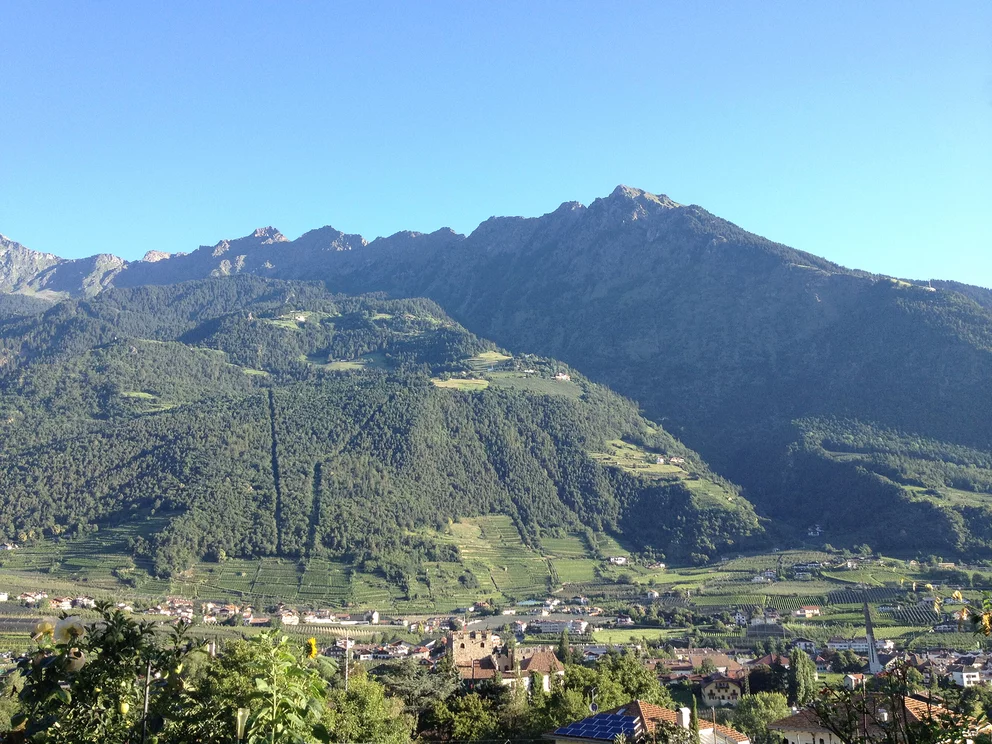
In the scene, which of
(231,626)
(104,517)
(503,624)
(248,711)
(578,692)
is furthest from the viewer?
(104,517)

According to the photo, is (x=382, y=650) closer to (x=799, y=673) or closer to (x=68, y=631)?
(x=799, y=673)

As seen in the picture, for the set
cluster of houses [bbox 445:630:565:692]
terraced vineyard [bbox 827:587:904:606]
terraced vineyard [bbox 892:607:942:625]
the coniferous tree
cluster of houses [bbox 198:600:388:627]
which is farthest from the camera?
terraced vineyard [bbox 827:587:904:606]

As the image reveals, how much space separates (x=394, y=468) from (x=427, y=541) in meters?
28.0

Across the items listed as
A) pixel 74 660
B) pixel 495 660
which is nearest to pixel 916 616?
pixel 495 660

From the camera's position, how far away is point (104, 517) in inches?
5433

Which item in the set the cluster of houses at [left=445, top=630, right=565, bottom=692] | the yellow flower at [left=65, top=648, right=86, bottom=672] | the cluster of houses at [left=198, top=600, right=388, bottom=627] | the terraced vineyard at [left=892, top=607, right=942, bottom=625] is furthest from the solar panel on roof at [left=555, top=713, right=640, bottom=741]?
the terraced vineyard at [left=892, top=607, right=942, bottom=625]

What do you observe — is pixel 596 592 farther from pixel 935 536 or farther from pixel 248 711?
pixel 248 711

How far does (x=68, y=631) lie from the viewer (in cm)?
1128

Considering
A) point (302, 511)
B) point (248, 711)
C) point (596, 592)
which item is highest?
point (248, 711)

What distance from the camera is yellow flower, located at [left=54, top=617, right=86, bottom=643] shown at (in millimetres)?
11234

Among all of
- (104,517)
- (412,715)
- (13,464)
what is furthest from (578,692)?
(13,464)

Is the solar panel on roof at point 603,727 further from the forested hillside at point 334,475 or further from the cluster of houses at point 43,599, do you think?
the forested hillside at point 334,475

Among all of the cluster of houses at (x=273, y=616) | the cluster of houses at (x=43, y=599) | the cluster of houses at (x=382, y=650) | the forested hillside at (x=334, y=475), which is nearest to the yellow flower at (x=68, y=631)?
the cluster of houses at (x=382, y=650)

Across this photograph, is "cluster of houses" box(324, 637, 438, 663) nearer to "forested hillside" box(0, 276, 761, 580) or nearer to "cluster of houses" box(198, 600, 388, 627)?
"cluster of houses" box(198, 600, 388, 627)
